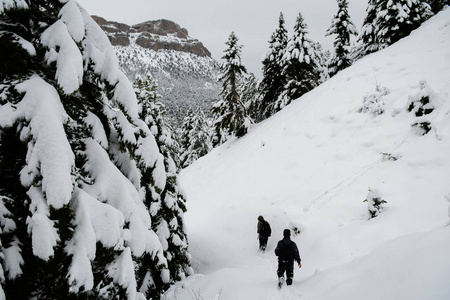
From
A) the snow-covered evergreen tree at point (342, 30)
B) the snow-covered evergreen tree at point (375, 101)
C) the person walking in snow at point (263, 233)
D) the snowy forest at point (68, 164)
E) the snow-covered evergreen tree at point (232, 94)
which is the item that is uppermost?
the snow-covered evergreen tree at point (342, 30)

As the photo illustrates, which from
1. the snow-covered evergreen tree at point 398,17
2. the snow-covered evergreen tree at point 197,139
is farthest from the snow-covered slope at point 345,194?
the snow-covered evergreen tree at point 197,139

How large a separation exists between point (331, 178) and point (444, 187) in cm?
395

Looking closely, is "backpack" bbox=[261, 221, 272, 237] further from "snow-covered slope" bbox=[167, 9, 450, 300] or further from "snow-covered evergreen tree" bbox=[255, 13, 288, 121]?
"snow-covered evergreen tree" bbox=[255, 13, 288, 121]

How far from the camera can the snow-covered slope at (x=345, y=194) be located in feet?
15.4

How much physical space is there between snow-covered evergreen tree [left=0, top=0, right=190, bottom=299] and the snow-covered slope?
2.22 meters

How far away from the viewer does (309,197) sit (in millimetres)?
10438

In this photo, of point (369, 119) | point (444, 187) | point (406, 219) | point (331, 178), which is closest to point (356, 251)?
point (406, 219)

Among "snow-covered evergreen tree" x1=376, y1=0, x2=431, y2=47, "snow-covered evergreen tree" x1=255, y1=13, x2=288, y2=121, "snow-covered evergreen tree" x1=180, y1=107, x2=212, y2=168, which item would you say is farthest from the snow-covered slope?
"snow-covered evergreen tree" x1=180, y1=107, x2=212, y2=168

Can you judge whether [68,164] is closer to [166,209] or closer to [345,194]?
[166,209]

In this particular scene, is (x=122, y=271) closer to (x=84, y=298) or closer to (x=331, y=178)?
(x=84, y=298)

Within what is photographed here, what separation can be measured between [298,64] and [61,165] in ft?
72.1

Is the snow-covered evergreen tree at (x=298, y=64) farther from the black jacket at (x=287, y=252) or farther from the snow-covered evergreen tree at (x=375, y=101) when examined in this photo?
the black jacket at (x=287, y=252)

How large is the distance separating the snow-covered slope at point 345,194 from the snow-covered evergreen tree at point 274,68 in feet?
20.3

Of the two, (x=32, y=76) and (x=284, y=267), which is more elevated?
(x=32, y=76)
